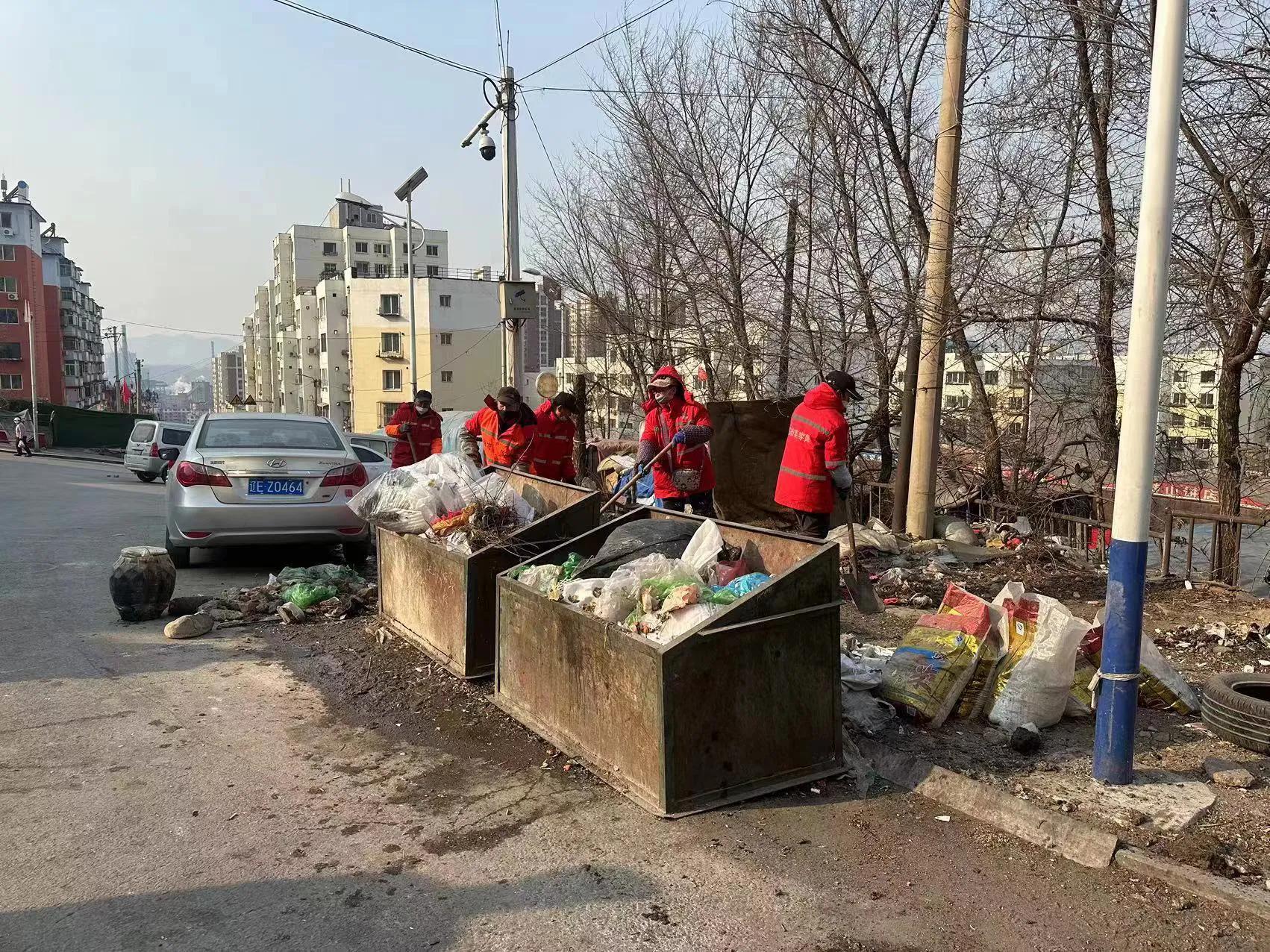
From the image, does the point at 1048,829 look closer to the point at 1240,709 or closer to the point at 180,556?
the point at 1240,709

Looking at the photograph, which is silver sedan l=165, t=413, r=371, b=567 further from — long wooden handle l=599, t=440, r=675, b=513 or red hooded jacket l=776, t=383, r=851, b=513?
red hooded jacket l=776, t=383, r=851, b=513

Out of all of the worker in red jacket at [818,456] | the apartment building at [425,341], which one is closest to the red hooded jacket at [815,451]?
the worker in red jacket at [818,456]

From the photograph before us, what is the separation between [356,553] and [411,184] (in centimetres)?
1564

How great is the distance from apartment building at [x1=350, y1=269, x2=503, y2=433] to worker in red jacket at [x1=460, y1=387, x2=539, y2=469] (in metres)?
56.3

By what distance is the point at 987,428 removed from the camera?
1046cm

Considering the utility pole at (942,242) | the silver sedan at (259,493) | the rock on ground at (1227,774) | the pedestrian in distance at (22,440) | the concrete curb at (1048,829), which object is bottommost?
the pedestrian in distance at (22,440)

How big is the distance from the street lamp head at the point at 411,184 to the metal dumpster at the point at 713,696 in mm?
20293

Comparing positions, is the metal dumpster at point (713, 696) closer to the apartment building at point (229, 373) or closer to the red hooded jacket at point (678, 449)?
the red hooded jacket at point (678, 449)

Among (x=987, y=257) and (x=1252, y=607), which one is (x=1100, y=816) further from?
(x=987, y=257)

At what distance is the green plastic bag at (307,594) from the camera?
6.97 m

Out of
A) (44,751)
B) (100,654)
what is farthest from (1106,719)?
(100,654)

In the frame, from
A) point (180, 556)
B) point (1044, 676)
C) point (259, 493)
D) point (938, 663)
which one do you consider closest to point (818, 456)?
point (938, 663)

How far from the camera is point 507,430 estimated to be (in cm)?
832

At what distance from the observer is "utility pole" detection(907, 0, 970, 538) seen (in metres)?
8.88
